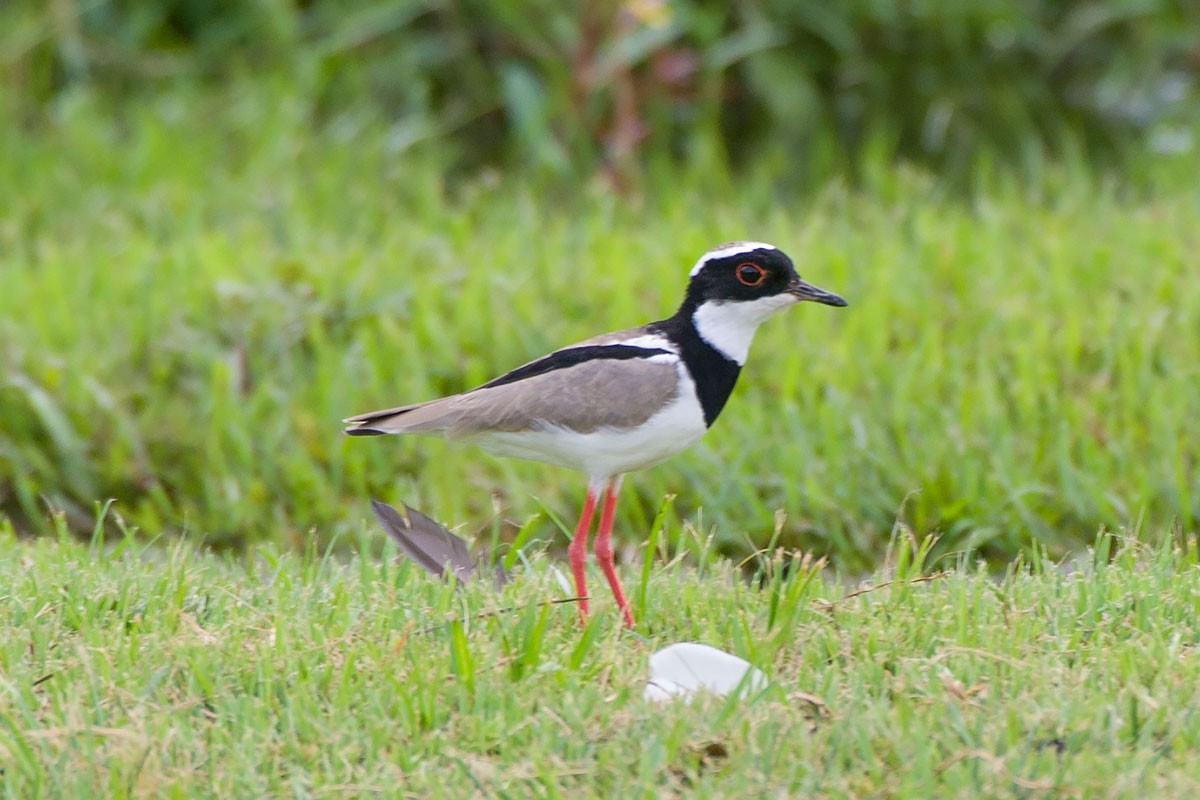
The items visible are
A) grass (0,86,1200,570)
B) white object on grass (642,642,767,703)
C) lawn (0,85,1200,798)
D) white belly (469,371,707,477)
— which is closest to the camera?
lawn (0,85,1200,798)

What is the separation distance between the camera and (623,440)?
13.3 feet

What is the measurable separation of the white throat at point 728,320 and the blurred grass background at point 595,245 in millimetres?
756

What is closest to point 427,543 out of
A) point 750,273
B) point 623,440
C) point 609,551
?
point 609,551

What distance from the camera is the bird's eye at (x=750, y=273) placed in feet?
13.7

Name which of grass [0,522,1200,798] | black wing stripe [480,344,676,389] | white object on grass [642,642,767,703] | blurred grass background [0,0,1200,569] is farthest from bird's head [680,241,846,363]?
white object on grass [642,642,767,703]

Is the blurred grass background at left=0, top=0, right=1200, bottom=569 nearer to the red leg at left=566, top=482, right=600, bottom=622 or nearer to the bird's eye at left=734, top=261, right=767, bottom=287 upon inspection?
the red leg at left=566, top=482, right=600, bottom=622

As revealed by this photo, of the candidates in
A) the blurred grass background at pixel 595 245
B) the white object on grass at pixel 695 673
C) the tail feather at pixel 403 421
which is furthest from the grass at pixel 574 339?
the white object on grass at pixel 695 673

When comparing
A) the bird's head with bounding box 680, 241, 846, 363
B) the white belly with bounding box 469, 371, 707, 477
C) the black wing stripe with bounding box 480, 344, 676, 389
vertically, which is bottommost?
the white belly with bounding box 469, 371, 707, 477

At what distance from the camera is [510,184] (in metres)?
8.28

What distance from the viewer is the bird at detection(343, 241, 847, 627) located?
13.3 feet

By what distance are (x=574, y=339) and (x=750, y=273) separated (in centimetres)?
209

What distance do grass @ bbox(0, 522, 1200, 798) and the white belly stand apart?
0.99 ft

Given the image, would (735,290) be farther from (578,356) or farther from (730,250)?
(578,356)

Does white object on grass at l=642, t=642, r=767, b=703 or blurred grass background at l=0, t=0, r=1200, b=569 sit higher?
blurred grass background at l=0, t=0, r=1200, b=569
